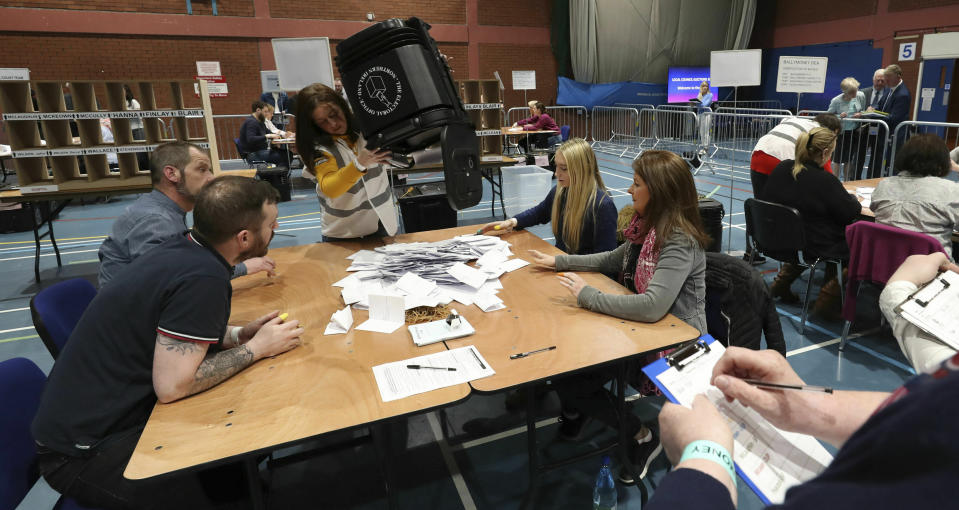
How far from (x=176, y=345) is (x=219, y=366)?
16 cm

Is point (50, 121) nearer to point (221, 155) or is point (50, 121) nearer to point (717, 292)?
point (717, 292)

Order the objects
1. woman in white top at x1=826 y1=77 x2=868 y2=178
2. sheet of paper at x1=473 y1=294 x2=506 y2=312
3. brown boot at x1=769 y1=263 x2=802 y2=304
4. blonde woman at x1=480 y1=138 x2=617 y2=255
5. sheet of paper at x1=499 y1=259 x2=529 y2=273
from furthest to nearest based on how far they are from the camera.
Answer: woman in white top at x1=826 y1=77 x2=868 y2=178 → brown boot at x1=769 y1=263 x2=802 y2=304 → blonde woman at x1=480 y1=138 x2=617 y2=255 → sheet of paper at x1=499 y1=259 x2=529 y2=273 → sheet of paper at x1=473 y1=294 x2=506 y2=312

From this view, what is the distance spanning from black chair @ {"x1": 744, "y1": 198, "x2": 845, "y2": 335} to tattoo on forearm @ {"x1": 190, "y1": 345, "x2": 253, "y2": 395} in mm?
3427

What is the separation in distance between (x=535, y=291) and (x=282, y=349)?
3.42 ft

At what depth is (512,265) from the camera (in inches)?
104

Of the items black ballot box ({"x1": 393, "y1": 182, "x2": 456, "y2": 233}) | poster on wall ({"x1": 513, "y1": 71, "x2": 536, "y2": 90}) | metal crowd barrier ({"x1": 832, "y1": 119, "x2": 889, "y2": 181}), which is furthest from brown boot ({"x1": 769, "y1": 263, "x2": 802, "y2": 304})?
poster on wall ({"x1": 513, "y1": 71, "x2": 536, "y2": 90})

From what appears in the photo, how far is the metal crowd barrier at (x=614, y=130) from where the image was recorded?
12.6 meters

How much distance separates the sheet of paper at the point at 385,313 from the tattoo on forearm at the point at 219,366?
16.6 inches

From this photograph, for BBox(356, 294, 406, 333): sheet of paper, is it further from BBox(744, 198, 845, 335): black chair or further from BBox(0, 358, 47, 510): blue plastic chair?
BBox(744, 198, 845, 335): black chair

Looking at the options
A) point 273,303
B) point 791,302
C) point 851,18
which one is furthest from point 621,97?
point 273,303

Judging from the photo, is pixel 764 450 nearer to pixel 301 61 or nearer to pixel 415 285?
pixel 415 285

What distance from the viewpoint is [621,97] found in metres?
13.8

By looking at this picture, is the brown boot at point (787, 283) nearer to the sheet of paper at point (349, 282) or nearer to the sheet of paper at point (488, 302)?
the sheet of paper at point (488, 302)

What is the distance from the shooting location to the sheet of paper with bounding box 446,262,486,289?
2.37 metres
